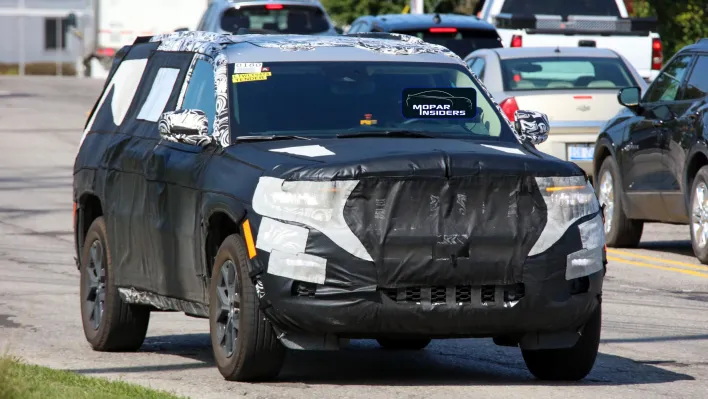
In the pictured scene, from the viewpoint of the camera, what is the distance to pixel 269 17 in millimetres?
26031

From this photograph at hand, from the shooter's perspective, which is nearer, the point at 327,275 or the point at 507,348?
the point at 327,275

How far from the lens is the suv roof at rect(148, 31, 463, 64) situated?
915 centimetres

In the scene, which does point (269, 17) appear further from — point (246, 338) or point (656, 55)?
point (246, 338)

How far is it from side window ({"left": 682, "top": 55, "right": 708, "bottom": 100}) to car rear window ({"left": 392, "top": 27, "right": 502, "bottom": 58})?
9.40m

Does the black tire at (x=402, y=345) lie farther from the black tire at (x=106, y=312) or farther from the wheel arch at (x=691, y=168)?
the wheel arch at (x=691, y=168)

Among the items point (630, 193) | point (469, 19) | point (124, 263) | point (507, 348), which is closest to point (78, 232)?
point (124, 263)

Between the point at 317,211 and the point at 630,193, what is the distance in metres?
8.55

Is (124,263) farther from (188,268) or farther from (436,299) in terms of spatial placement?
(436,299)

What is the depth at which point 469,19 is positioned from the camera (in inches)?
969

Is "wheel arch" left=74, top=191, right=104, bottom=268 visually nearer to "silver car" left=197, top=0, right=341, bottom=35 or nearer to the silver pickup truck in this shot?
the silver pickup truck

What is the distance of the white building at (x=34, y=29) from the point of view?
225 ft

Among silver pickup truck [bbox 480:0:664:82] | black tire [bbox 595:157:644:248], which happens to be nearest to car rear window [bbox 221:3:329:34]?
silver pickup truck [bbox 480:0:664:82]

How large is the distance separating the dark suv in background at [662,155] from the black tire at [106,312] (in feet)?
19.7

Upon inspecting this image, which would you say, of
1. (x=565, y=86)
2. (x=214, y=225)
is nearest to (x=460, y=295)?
(x=214, y=225)
